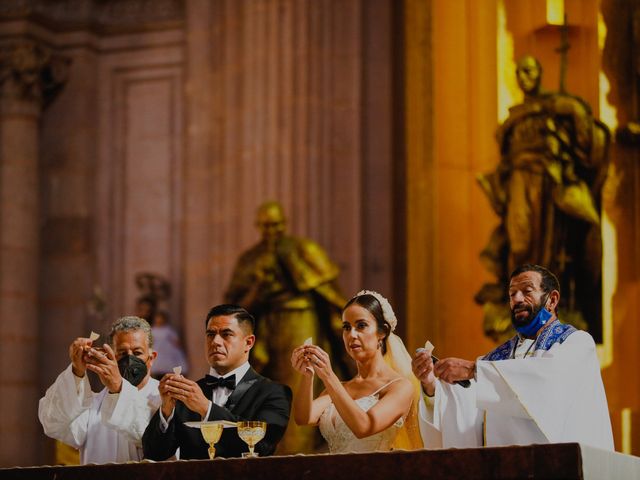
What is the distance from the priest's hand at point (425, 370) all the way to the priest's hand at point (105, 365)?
136 centimetres

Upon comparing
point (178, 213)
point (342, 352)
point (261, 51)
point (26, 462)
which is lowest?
point (26, 462)

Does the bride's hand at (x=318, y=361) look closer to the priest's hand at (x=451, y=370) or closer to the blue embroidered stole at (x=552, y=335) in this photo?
the priest's hand at (x=451, y=370)

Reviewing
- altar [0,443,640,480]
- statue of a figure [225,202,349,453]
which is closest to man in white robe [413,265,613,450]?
altar [0,443,640,480]

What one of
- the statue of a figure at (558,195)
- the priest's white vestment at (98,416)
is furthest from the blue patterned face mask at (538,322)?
the statue of a figure at (558,195)

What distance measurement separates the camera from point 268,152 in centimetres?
1459

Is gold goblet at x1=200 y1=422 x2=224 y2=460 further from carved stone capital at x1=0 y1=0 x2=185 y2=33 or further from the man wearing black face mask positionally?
carved stone capital at x1=0 y1=0 x2=185 y2=33

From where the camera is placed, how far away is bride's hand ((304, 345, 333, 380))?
691 cm

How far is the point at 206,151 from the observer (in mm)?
15359

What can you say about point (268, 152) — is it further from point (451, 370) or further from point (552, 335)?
point (451, 370)

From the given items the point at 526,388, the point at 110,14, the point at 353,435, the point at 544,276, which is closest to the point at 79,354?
the point at 353,435

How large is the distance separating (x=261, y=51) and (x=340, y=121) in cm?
99

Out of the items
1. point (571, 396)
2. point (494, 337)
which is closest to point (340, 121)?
point (494, 337)

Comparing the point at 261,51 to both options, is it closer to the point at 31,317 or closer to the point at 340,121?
the point at 340,121

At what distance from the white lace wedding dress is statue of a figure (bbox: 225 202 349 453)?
539 cm
